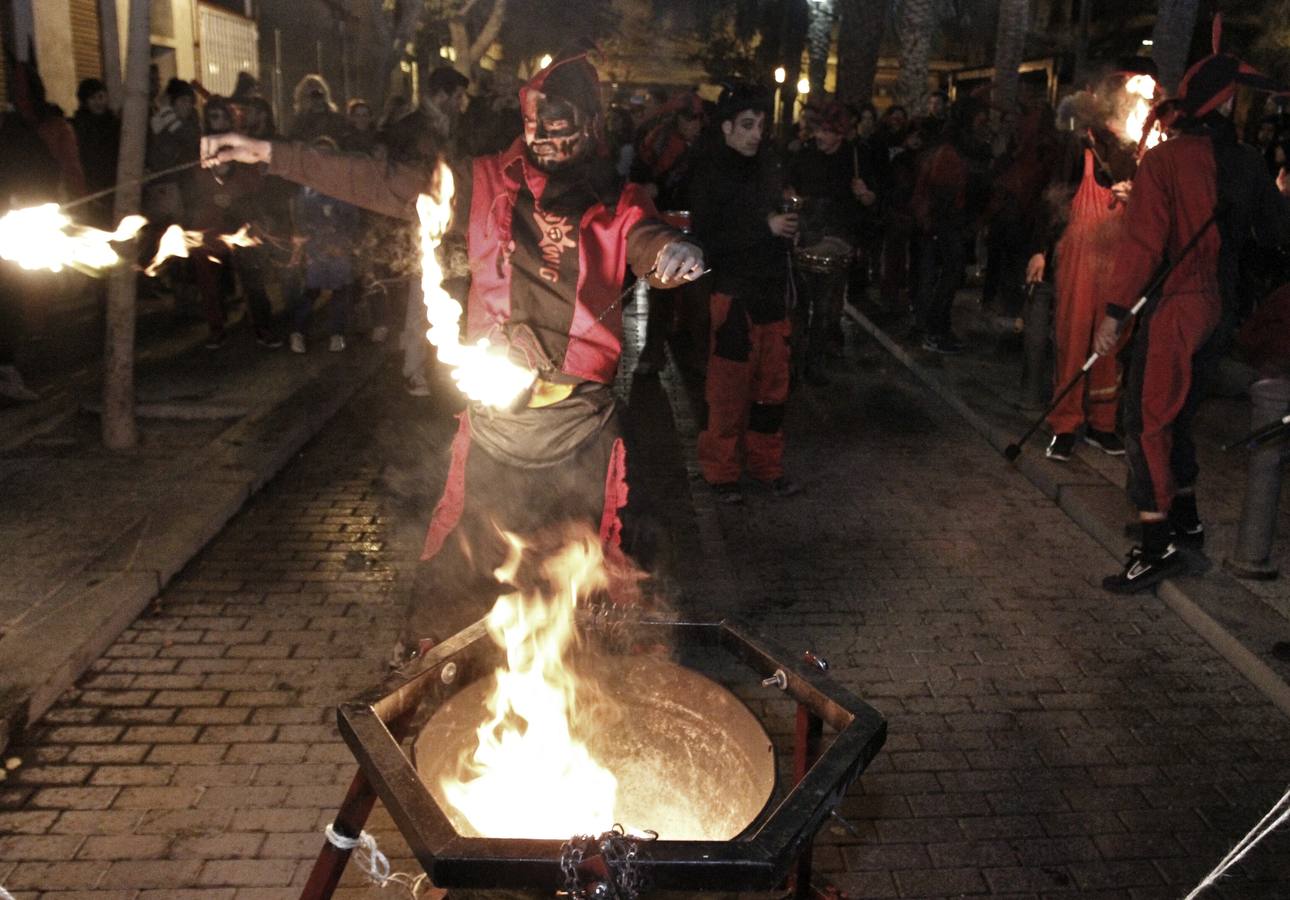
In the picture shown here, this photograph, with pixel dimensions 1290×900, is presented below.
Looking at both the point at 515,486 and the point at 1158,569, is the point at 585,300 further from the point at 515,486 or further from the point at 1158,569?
the point at 1158,569

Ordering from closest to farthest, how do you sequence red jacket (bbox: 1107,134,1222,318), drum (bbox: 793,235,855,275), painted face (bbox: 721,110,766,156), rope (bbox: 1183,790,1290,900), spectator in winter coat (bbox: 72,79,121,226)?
1. rope (bbox: 1183,790,1290,900)
2. red jacket (bbox: 1107,134,1222,318)
3. painted face (bbox: 721,110,766,156)
4. drum (bbox: 793,235,855,275)
5. spectator in winter coat (bbox: 72,79,121,226)

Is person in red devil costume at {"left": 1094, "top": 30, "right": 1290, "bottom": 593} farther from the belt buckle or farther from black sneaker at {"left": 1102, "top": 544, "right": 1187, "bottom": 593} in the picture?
the belt buckle

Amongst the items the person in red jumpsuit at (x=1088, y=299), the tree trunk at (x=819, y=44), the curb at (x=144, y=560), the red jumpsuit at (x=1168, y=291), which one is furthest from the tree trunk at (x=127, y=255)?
the tree trunk at (x=819, y=44)

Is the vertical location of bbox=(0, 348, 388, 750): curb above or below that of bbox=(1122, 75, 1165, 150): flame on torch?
below

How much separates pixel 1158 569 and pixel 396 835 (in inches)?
152

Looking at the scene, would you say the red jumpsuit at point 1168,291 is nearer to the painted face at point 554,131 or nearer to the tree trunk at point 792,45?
the painted face at point 554,131

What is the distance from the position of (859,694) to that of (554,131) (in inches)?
99.4

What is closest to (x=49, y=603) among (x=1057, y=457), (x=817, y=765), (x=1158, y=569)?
(x=817, y=765)

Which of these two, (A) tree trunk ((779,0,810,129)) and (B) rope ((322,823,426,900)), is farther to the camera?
(A) tree trunk ((779,0,810,129))

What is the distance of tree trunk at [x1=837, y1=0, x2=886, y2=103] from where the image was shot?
20.2 meters

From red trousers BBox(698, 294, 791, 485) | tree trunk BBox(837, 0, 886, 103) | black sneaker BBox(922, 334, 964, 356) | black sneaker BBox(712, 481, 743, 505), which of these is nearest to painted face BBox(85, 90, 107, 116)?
red trousers BBox(698, 294, 791, 485)

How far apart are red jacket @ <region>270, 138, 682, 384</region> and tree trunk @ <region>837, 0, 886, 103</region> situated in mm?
17700

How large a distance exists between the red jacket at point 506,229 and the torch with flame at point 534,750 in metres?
1.00

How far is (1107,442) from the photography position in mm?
7559
